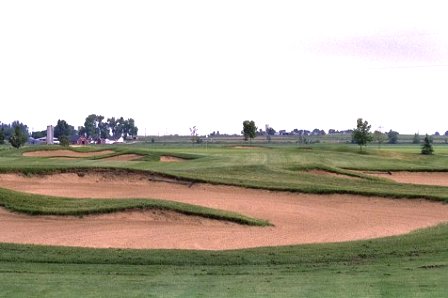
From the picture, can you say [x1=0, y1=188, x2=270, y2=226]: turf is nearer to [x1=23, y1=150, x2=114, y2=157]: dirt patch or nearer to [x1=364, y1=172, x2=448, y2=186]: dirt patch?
[x1=364, y1=172, x2=448, y2=186]: dirt patch

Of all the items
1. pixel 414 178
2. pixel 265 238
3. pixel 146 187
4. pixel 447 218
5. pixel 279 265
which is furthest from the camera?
pixel 414 178

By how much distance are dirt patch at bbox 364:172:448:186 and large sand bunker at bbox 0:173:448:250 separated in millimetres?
14387

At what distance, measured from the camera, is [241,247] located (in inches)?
707

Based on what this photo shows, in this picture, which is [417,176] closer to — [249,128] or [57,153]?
[57,153]

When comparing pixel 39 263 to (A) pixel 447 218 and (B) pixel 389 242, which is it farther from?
(A) pixel 447 218

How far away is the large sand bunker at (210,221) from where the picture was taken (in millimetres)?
19094

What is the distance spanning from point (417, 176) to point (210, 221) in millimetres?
23411

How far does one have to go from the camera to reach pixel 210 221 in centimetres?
2164

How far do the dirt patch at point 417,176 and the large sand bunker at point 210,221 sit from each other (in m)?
14.4

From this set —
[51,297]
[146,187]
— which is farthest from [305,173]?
[51,297]

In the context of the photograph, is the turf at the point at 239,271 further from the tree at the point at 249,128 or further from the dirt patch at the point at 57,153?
the tree at the point at 249,128

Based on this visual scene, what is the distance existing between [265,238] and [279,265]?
5.34 meters

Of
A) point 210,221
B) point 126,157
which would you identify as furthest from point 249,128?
point 210,221

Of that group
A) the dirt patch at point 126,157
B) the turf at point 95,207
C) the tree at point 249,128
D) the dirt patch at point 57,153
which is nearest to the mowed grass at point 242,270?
the turf at point 95,207
